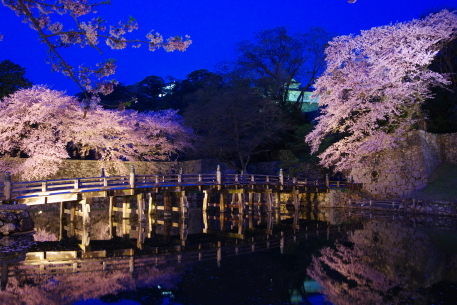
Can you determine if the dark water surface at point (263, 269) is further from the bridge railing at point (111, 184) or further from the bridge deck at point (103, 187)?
the bridge railing at point (111, 184)

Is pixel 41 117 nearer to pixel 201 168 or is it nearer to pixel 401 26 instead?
pixel 201 168

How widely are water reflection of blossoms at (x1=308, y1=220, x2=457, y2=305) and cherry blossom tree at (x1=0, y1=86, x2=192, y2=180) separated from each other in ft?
63.0

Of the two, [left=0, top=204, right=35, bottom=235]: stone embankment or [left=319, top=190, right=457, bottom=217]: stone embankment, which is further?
[left=319, top=190, right=457, bottom=217]: stone embankment

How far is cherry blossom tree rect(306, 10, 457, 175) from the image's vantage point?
24344 mm

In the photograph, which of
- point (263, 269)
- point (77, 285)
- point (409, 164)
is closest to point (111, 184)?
point (77, 285)

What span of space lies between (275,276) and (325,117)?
18656 millimetres

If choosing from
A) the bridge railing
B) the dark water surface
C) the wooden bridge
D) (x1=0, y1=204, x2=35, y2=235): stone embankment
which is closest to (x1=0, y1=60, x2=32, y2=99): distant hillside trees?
the bridge railing

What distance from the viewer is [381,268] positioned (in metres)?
10.8

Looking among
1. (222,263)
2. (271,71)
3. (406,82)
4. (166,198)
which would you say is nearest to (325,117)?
(406,82)

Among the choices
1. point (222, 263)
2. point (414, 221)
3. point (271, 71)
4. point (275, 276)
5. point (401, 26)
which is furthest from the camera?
point (271, 71)

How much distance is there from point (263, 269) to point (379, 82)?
17.7 meters

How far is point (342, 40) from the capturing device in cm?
2748

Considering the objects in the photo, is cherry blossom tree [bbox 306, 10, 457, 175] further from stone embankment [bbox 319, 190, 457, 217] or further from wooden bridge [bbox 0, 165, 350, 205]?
wooden bridge [bbox 0, 165, 350, 205]

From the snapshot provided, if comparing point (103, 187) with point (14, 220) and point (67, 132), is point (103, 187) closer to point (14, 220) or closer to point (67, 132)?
point (14, 220)
